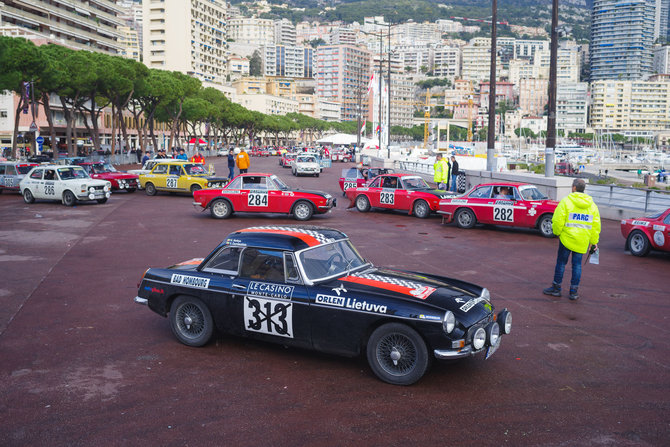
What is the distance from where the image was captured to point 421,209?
1900 cm

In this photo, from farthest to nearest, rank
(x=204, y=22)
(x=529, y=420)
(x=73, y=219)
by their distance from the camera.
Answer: (x=204, y=22) → (x=73, y=219) → (x=529, y=420)

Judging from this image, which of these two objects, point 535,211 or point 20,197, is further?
point 20,197

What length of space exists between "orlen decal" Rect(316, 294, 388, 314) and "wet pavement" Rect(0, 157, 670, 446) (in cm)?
72

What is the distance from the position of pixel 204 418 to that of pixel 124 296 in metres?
4.62

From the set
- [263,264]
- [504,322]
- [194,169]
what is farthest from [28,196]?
[504,322]

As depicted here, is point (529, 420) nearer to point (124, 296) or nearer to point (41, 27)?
point (124, 296)

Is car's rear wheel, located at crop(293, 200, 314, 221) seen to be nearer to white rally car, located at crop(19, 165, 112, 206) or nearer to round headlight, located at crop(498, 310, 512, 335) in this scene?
white rally car, located at crop(19, 165, 112, 206)

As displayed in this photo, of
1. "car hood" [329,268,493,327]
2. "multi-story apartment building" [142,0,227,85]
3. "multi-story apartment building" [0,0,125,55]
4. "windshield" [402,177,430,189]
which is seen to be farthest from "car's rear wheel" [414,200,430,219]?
"multi-story apartment building" [142,0,227,85]

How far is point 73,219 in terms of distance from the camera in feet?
59.9

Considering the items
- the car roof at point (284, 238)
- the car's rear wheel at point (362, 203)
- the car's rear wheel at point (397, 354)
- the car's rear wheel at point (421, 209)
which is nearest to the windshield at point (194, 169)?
the car's rear wheel at point (362, 203)

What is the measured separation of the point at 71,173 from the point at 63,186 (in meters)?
0.87

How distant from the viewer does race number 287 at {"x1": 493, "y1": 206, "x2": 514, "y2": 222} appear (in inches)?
620

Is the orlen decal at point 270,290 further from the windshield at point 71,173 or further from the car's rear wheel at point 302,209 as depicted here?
the windshield at point 71,173

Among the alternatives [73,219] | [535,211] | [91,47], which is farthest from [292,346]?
[91,47]
